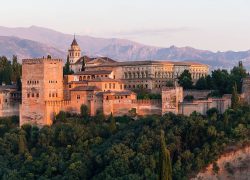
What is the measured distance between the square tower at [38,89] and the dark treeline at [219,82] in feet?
33.3

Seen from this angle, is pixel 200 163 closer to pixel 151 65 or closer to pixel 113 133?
pixel 113 133

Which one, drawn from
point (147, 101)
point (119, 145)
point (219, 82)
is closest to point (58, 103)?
point (147, 101)

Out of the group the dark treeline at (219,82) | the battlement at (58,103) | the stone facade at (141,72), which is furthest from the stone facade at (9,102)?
the dark treeline at (219,82)

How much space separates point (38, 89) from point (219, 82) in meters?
13.0

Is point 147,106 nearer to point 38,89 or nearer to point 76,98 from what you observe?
point 76,98

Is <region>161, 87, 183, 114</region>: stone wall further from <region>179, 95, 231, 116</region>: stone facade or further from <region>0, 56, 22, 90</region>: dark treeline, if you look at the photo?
<region>0, 56, 22, 90</region>: dark treeline

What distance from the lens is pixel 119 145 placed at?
1346 inches

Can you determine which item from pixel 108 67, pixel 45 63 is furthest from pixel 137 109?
pixel 108 67

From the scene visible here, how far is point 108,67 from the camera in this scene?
5225 cm

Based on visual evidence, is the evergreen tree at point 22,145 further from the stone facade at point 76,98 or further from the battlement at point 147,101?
the battlement at point 147,101

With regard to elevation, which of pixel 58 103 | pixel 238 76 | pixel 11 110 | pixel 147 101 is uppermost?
pixel 238 76

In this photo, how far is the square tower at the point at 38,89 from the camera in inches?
1590

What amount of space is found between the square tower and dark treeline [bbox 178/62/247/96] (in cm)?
1015

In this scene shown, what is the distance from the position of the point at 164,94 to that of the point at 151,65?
14.6m
